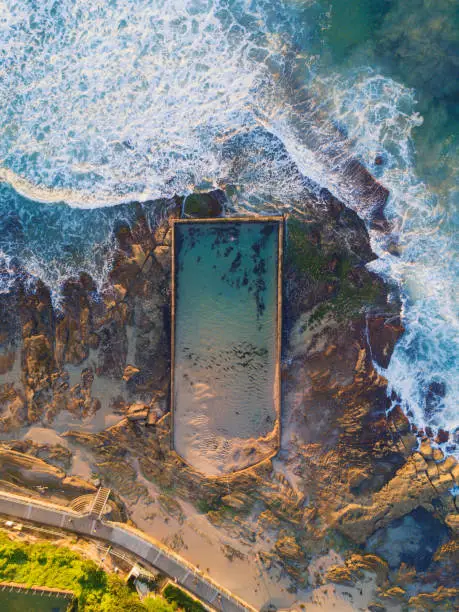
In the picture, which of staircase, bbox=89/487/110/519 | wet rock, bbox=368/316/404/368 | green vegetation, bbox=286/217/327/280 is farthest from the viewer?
wet rock, bbox=368/316/404/368

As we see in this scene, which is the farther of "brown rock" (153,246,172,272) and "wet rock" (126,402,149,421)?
"wet rock" (126,402,149,421)

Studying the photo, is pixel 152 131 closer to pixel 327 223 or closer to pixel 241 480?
pixel 327 223

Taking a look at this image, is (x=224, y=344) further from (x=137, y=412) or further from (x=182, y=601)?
(x=182, y=601)

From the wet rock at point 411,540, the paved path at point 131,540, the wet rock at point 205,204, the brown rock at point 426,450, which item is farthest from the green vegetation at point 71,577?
the wet rock at point 205,204

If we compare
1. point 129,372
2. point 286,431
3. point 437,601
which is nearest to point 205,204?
point 129,372

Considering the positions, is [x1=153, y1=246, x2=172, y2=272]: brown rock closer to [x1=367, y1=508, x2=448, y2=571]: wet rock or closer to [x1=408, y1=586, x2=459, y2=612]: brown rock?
[x1=367, y1=508, x2=448, y2=571]: wet rock

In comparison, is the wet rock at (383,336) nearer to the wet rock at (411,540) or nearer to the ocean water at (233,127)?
the ocean water at (233,127)

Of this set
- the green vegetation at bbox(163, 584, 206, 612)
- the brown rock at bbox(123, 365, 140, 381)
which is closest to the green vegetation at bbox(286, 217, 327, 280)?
the brown rock at bbox(123, 365, 140, 381)
